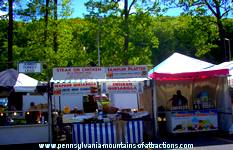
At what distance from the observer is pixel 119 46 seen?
27328mm

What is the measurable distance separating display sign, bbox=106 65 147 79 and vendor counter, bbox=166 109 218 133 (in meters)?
2.55

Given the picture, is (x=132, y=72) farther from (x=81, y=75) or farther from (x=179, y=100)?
(x=179, y=100)

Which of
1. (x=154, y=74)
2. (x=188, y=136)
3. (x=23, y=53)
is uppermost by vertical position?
(x=23, y=53)

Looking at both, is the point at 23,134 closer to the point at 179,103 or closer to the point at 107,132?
the point at 107,132

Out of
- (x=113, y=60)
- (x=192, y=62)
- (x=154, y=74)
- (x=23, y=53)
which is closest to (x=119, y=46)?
(x=113, y=60)

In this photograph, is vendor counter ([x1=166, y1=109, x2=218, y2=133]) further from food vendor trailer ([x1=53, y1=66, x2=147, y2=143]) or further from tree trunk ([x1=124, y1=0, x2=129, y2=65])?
tree trunk ([x1=124, y1=0, x2=129, y2=65])

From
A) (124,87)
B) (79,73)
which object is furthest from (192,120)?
(79,73)

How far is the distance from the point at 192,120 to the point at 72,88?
4917mm

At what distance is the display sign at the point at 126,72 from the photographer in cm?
1493

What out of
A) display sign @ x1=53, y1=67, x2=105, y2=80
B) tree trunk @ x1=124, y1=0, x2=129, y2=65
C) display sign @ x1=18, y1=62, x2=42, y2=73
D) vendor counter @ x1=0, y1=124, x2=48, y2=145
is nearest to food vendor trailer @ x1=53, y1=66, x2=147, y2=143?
display sign @ x1=53, y1=67, x2=105, y2=80

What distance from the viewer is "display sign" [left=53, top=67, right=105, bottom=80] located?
1475 cm

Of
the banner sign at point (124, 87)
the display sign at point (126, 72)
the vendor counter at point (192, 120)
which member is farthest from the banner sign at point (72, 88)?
the vendor counter at point (192, 120)

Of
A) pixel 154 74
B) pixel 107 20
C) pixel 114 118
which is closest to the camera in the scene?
pixel 114 118

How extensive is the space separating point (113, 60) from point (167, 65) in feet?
34.5
